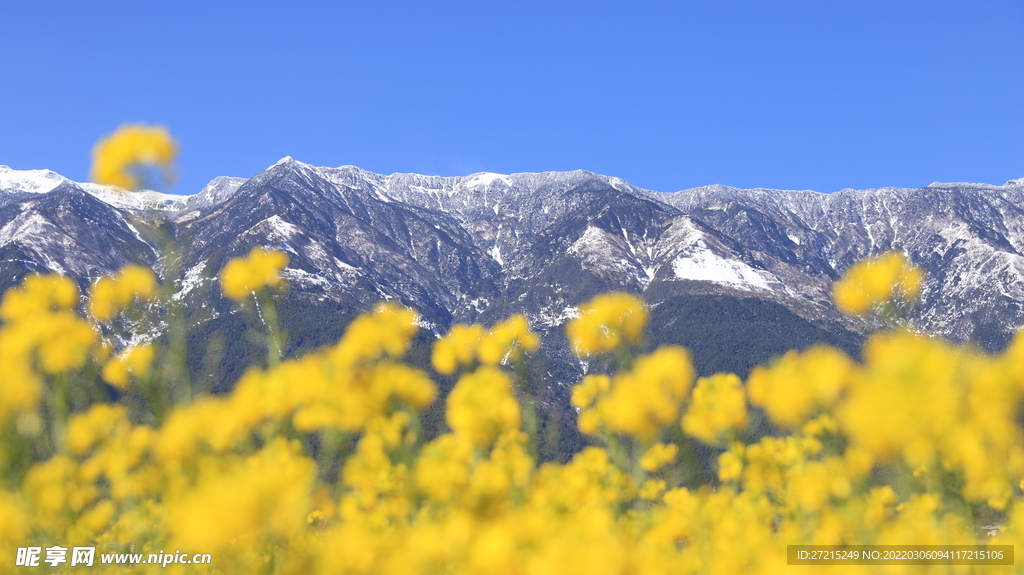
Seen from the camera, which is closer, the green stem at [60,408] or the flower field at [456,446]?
the flower field at [456,446]

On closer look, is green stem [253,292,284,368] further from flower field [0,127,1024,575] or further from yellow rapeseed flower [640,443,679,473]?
yellow rapeseed flower [640,443,679,473]

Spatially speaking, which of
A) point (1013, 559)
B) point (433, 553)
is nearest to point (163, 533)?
point (433, 553)

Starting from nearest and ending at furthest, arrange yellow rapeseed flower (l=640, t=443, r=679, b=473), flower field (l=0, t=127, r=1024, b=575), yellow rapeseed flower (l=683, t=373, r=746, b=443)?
flower field (l=0, t=127, r=1024, b=575), yellow rapeseed flower (l=683, t=373, r=746, b=443), yellow rapeseed flower (l=640, t=443, r=679, b=473)

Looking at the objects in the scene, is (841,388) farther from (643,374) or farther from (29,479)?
(29,479)

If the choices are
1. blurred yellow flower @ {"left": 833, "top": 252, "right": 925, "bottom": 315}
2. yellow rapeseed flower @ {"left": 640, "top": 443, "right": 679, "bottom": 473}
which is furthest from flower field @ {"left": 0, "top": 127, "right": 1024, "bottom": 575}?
yellow rapeseed flower @ {"left": 640, "top": 443, "right": 679, "bottom": 473}

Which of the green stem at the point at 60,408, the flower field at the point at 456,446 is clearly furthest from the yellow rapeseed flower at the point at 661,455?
the green stem at the point at 60,408

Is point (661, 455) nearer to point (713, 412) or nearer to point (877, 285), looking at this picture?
point (713, 412)

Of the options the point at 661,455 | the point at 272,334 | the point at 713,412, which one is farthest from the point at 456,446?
the point at 661,455

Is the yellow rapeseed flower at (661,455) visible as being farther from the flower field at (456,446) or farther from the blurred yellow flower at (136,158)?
the blurred yellow flower at (136,158)

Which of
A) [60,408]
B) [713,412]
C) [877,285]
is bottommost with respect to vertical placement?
[60,408]

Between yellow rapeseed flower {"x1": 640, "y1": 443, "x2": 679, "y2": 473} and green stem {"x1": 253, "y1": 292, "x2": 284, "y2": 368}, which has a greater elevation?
green stem {"x1": 253, "y1": 292, "x2": 284, "y2": 368}

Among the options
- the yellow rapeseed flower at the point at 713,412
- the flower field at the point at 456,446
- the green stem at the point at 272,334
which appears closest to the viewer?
the flower field at the point at 456,446

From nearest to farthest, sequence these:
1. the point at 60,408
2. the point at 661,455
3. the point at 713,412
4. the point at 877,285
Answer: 1. the point at 60,408
2. the point at 877,285
3. the point at 713,412
4. the point at 661,455

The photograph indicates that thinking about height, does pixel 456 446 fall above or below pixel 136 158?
below
